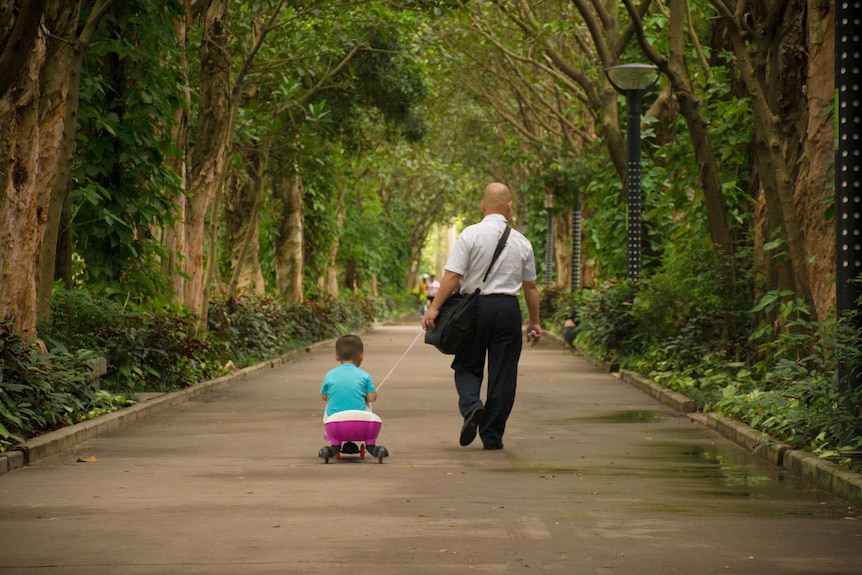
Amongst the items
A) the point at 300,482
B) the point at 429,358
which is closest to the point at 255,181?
the point at 429,358

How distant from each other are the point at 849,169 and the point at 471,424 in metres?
3.55

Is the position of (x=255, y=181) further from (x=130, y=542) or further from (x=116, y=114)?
(x=130, y=542)

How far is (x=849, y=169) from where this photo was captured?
33.4 feet

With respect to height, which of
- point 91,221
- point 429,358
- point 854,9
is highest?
point 854,9

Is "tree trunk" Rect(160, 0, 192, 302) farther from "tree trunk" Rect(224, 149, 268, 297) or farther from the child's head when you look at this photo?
"tree trunk" Rect(224, 149, 268, 297)

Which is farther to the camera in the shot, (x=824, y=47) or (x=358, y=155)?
(x=358, y=155)

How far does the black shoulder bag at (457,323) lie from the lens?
37.8 ft

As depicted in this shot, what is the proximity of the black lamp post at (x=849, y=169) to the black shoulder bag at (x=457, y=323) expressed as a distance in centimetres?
275

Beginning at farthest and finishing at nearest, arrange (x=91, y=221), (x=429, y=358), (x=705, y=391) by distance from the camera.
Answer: (x=429, y=358)
(x=91, y=221)
(x=705, y=391)

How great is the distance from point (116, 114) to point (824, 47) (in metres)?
8.81

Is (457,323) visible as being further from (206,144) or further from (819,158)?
(206,144)

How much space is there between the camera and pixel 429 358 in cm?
2952

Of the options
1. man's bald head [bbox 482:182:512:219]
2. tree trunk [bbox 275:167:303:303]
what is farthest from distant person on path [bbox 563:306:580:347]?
man's bald head [bbox 482:182:512:219]

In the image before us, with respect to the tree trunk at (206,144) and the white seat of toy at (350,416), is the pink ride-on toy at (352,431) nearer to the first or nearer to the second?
the white seat of toy at (350,416)
